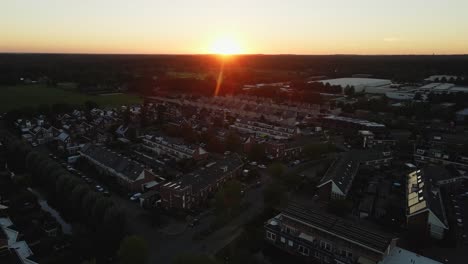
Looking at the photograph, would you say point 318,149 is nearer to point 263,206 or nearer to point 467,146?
point 263,206

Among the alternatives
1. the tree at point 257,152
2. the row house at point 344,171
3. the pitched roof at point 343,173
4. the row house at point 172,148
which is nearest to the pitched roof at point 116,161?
the row house at point 172,148

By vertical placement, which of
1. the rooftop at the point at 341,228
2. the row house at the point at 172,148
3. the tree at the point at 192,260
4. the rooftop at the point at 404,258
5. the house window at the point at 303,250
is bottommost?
the house window at the point at 303,250

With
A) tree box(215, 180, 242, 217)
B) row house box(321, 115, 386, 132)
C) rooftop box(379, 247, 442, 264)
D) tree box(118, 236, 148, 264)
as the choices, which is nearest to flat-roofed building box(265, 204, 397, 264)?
rooftop box(379, 247, 442, 264)

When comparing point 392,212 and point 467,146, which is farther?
point 467,146

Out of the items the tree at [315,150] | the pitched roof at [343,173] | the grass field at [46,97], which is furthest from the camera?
the grass field at [46,97]

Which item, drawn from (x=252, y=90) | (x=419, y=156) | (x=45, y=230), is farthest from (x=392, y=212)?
(x=252, y=90)

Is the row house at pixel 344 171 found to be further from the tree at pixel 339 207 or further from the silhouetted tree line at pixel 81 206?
the silhouetted tree line at pixel 81 206
